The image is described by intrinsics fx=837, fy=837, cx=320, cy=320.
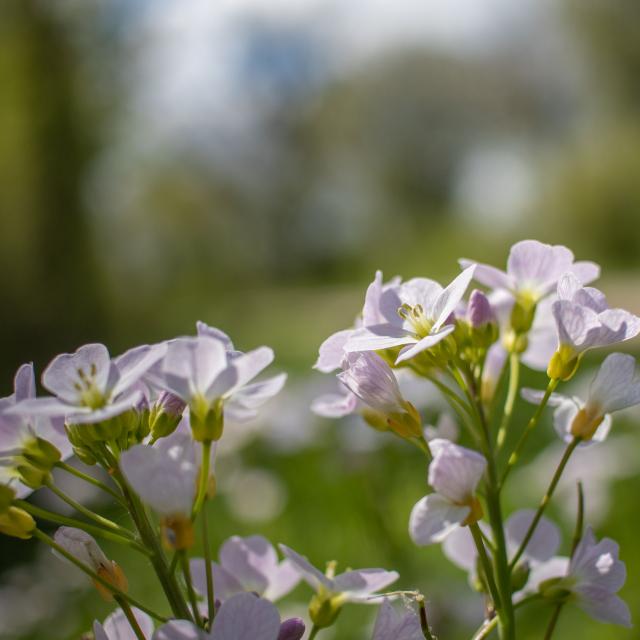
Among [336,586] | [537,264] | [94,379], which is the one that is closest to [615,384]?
[537,264]

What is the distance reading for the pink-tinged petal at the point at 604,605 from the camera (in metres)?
0.49

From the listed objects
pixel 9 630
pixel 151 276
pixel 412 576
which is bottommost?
pixel 151 276

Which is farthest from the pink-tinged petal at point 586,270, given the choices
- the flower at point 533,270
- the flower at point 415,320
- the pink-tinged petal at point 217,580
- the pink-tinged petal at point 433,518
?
the pink-tinged petal at point 217,580

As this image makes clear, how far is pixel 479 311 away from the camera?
573 mm

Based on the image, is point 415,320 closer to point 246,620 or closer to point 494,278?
point 494,278

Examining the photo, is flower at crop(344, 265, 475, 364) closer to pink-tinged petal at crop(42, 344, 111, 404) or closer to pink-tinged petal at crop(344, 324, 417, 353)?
pink-tinged petal at crop(344, 324, 417, 353)

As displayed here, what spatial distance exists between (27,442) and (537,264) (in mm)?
357

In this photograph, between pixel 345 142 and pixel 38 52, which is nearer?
pixel 38 52

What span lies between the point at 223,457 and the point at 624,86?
12.6 meters

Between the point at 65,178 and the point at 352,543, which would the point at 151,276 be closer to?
the point at 65,178

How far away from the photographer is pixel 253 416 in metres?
0.52

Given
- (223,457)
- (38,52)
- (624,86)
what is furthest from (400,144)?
(223,457)

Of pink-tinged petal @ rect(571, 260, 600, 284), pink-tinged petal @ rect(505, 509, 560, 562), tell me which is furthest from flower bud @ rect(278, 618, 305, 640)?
pink-tinged petal @ rect(571, 260, 600, 284)

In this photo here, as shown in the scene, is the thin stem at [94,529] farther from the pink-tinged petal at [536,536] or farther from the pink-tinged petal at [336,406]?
the pink-tinged petal at [536,536]
